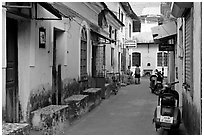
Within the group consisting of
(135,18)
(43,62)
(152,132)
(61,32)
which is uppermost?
(135,18)

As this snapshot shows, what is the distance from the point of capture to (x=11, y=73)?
21.9ft

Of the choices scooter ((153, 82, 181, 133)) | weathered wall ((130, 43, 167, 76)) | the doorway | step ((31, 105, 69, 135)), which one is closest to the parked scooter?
the doorway

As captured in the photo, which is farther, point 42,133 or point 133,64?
point 133,64

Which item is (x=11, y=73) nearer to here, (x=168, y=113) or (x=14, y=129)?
(x=14, y=129)

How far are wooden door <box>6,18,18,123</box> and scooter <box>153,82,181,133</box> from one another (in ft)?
9.77

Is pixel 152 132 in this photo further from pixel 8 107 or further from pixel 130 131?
pixel 8 107

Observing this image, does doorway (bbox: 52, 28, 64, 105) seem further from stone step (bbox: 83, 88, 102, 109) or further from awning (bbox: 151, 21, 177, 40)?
awning (bbox: 151, 21, 177, 40)

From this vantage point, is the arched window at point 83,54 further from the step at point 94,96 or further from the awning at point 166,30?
the awning at point 166,30

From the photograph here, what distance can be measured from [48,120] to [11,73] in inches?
47.6

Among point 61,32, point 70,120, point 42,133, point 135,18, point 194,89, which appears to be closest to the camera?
point 194,89

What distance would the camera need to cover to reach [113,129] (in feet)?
25.7

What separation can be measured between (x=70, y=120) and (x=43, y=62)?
159 centimetres

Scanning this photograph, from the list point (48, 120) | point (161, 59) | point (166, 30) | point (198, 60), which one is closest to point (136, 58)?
point (161, 59)

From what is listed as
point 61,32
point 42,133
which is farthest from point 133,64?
point 42,133
